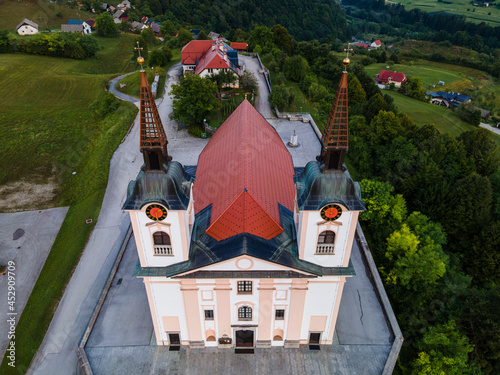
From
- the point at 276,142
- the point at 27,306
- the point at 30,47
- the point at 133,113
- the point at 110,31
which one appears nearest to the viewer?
the point at 27,306

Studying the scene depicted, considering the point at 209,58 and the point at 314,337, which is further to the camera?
the point at 209,58

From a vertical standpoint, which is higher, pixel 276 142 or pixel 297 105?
pixel 276 142

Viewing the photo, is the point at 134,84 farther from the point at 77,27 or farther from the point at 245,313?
the point at 245,313

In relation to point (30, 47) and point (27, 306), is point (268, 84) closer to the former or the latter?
point (27, 306)

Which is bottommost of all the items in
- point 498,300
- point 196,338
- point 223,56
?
point 196,338

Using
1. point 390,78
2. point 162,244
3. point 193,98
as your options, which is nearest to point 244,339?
point 162,244

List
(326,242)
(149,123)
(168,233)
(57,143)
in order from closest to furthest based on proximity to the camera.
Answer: (149,123), (168,233), (326,242), (57,143)

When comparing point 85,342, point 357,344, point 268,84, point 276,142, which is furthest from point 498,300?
point 268,84

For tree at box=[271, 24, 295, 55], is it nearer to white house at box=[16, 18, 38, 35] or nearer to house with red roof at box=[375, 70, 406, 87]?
house with red roof at box=[375, 70, 406, 87]
